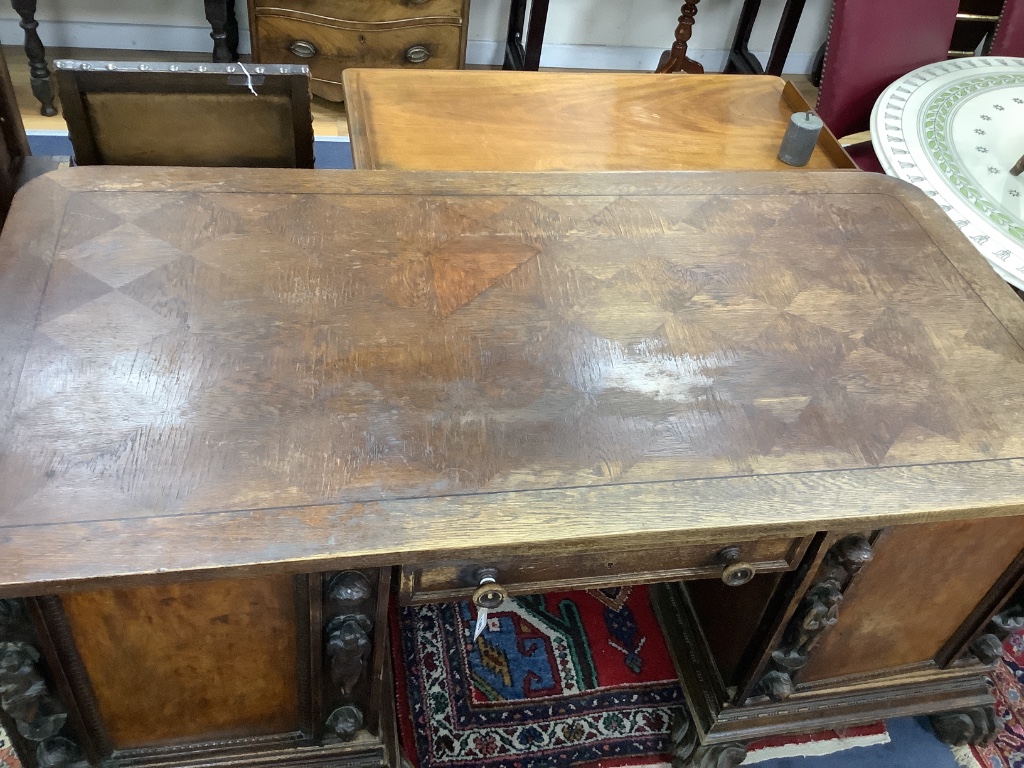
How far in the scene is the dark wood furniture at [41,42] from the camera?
248cm

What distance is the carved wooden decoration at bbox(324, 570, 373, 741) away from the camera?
0.99 m

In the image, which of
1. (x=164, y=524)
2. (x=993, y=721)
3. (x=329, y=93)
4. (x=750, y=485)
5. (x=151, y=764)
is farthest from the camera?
(x=329, y=93)

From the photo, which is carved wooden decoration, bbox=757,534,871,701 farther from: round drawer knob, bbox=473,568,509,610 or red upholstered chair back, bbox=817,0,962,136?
red upholstered chair back, bbox=817,0,962,136

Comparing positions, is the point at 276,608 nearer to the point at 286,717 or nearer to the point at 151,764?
the point at 286,717

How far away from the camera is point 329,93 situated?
2.73 m

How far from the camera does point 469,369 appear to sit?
3.59ft

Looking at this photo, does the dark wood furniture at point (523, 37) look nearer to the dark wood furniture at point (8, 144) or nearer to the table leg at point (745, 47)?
the table leg at point (745, 47)

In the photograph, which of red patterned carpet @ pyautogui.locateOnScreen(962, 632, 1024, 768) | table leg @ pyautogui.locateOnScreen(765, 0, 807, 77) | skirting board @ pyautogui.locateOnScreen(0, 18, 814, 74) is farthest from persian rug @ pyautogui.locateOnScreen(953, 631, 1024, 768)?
skirting board @ pyautogui.locateOnScreen(0, 18, 814, 74)

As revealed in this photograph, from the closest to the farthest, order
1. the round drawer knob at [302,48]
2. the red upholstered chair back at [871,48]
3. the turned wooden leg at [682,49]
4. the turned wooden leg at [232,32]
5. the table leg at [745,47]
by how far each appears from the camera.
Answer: the red upholstered chair back at [871,48] → the round drawer knob at [302,48] → the turned wooden leg at [232,32] → the turned wooden leg at [682,49] → the table leg at [745,47]

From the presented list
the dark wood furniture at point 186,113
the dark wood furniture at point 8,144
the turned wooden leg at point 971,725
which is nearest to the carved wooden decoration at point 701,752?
the turned wooden leg at point 971,725

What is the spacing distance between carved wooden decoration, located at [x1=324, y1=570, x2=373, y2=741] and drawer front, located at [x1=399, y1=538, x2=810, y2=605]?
0.05 meters

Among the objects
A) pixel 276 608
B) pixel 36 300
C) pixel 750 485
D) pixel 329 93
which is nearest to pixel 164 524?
pixel 276 608

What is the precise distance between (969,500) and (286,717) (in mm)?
909

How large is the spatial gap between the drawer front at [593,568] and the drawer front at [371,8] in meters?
2.00
